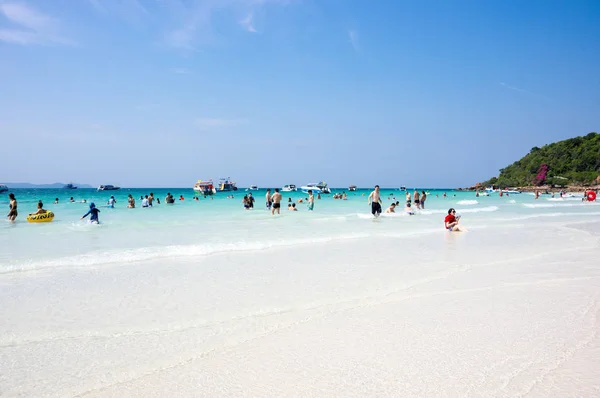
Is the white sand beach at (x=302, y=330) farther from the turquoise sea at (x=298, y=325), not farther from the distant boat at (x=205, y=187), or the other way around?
the distant boat at (x=205, y=187)

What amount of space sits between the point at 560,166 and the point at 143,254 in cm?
11572

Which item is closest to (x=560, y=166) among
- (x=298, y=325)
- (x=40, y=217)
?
(x=40, y=217)

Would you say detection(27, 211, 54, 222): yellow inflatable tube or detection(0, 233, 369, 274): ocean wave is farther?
detection(27, 211, 54, 222): yellow inflatable tube

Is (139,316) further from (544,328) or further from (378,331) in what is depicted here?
(544,328)

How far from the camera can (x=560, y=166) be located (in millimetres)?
101125

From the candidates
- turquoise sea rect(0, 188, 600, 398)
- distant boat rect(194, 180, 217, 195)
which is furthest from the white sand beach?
distant boat rect(194, 180, 217, 195)

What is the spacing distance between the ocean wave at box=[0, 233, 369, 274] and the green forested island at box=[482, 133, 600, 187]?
3871 inches

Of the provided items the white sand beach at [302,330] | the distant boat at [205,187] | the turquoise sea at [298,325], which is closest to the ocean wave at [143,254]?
the turquoise sea at [298,325]

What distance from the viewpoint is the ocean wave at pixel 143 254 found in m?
8.27

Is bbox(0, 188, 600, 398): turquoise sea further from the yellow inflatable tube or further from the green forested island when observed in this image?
the green forested island

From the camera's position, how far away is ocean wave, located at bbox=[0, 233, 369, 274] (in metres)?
8.27

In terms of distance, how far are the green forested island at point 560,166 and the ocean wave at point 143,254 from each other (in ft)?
323

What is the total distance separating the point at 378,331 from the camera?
14.3 ft

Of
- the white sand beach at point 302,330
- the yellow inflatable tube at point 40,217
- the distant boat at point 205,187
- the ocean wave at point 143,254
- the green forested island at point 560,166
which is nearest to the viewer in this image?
the white sand beach at point 302,330
